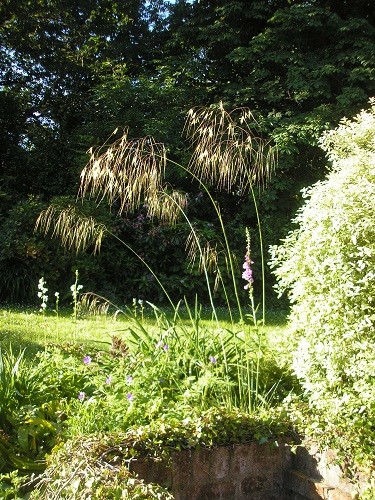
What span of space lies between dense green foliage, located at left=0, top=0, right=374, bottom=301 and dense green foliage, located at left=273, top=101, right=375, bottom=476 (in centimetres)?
646

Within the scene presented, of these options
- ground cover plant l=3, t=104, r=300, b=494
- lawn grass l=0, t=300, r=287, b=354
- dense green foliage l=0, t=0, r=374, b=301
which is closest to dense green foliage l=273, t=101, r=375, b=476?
ground cover plant l=3, t=104, r=300, b=494

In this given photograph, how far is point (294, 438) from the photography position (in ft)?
10.8

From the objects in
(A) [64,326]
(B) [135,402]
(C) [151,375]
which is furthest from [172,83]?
(B) [135,402]

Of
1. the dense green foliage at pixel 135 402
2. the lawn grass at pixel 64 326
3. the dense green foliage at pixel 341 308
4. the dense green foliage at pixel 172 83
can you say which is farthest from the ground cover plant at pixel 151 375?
the dense green foliage at pixel 172 83

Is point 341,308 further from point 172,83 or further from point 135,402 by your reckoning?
point 172,83

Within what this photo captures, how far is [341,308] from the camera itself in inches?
132

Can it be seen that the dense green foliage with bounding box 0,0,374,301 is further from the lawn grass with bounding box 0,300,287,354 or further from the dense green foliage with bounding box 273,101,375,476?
the dense green foliage with bounding box 273,101,375,476

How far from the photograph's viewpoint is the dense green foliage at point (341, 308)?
3170 mm

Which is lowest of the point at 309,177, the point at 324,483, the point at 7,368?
the point at 324,483

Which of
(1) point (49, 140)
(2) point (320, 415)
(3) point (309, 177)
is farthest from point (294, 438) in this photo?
(1) point (49, 140)

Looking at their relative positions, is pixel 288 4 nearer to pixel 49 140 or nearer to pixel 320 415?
pixel 49 140

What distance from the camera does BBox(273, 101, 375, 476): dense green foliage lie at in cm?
317

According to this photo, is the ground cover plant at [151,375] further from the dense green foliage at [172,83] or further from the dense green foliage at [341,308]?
the dense green foliage at [172,83]

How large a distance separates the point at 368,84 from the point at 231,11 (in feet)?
10.8
